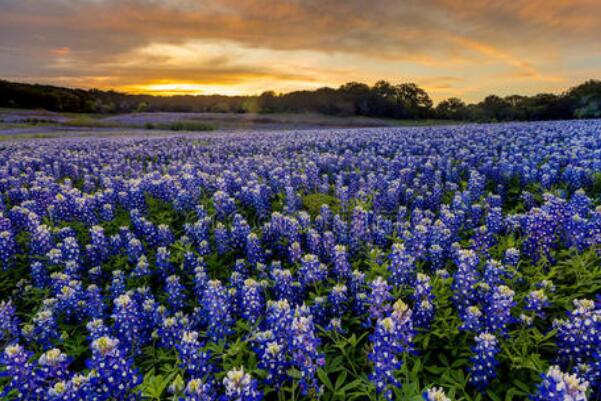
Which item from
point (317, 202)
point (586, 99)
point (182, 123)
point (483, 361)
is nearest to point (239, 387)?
point (483, 361)

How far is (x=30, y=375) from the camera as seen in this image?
114 inches

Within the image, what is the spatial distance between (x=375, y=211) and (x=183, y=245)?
3.41m

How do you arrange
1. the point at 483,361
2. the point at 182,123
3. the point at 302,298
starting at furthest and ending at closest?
the point at 182,123 < the point at 302,298 < the point at 483,361

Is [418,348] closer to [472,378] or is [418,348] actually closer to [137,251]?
[472,378]

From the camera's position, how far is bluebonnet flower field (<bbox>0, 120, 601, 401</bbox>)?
9.51 feet

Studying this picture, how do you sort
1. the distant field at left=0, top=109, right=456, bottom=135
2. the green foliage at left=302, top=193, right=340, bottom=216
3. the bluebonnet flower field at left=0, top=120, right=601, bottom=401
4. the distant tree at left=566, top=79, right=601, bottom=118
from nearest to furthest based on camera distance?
the bluebonnet flower field at left=0, top=120, right=601, bottom=401, the green foliage at left=302, top=193, right=340, bottom=216, the distant field at left=0, top=109, right=456, bottom=135, the distant tree at left=566, top=79, right=601, bottom=118

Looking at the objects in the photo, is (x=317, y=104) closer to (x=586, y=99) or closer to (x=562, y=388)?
(x=586, y=99)

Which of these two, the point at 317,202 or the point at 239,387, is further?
the point at 317,202

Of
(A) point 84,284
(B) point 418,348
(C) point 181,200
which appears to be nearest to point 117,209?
(C) point 181,200

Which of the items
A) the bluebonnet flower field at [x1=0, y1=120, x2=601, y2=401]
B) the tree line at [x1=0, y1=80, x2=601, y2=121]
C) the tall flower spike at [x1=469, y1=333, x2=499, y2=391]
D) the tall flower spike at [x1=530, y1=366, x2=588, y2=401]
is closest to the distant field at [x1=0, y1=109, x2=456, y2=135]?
the tree line at [x1=0, y1=80, x2=601, y2=121]

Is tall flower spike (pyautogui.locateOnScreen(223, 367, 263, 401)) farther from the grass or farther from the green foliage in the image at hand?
the grass

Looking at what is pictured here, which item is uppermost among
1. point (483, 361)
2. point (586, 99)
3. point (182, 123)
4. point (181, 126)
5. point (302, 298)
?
point (586, 99)

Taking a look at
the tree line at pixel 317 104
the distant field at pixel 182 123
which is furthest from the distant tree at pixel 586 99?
the distant field at pixel 182 123

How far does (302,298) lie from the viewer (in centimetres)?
434
